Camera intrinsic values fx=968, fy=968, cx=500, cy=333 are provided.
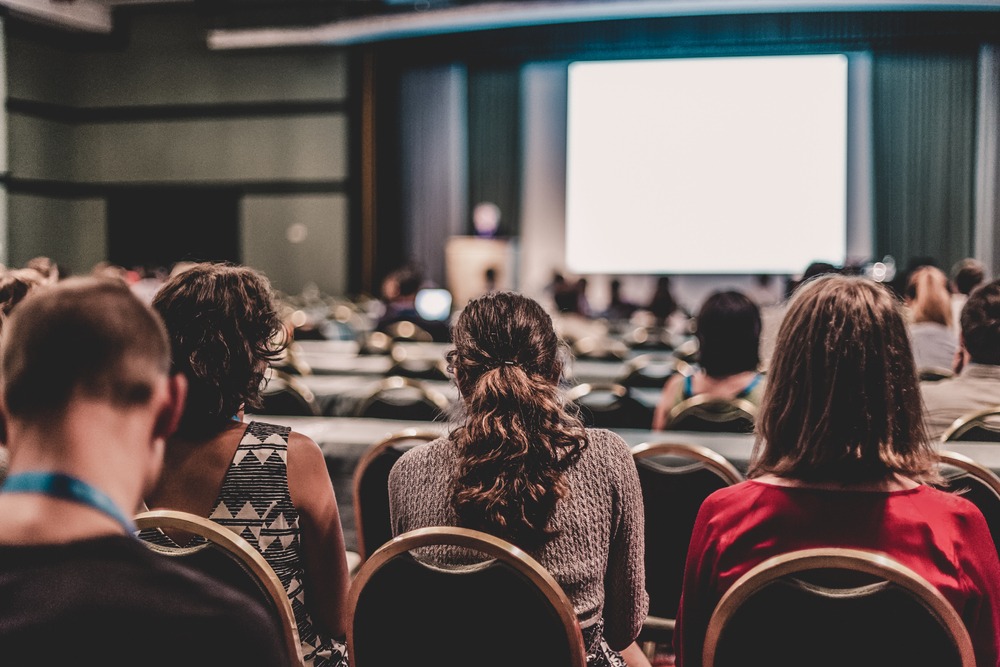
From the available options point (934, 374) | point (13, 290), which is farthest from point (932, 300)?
point (13, 290)

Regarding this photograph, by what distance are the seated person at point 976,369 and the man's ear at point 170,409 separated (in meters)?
2.79

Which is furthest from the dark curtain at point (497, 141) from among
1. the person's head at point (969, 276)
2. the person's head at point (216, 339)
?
the person's head at point (216, 339)

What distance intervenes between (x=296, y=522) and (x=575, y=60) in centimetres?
1250

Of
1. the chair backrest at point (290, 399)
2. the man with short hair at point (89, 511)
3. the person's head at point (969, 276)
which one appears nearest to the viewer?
the man with short hair at point (89, 511)

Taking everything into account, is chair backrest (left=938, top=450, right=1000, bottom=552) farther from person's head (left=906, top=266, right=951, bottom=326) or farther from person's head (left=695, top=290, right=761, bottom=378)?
person's head (left=906, top=266, right=951, bottom=326)

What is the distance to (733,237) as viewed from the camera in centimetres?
1362

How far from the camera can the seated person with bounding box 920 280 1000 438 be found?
10.5ft

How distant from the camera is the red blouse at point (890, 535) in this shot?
164 centimetres

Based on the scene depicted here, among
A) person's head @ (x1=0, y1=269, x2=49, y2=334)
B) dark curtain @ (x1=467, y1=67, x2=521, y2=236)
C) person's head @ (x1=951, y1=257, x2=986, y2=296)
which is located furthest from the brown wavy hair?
dark curtain @ (x1=467, y1=67, x2=521, y2=236)

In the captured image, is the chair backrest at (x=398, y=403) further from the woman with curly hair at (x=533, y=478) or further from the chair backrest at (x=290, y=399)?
the woman with curly hair at (x=533, y=478)

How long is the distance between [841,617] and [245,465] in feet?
3.74

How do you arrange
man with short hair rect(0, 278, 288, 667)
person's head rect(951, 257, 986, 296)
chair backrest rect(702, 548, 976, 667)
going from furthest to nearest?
1. person's head rect(951, 257, 986, 296)
2. chair backrest rect(702, 548, 976, 667)
3. man with short hair rect(0, 278, 288, 667)

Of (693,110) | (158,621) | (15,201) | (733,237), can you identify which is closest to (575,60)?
(693,110)

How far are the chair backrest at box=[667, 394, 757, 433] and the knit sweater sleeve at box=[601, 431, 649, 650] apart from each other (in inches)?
66.9
